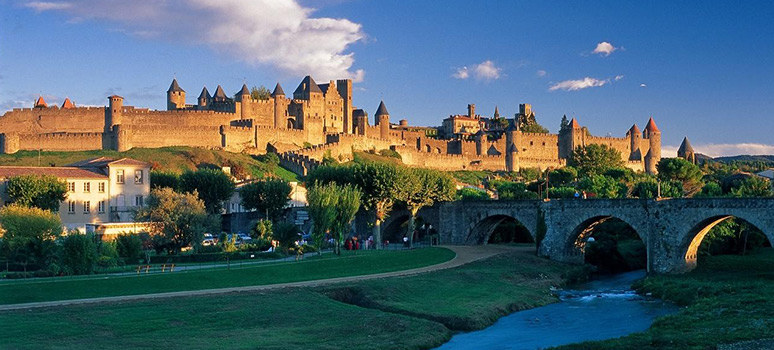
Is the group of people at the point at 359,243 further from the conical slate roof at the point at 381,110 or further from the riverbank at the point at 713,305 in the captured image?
the conical slate roof at the point at 381,110

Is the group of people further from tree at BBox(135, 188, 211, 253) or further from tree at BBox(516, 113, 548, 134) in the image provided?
tree at BBox(516, 113, 548, 134)

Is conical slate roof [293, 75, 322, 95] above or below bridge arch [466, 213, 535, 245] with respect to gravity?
above

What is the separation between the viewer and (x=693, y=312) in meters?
33.3

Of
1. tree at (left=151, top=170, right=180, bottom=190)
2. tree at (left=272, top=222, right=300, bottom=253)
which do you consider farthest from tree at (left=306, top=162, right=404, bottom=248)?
tree at (left=151, top=170, right=180, bottom=190)

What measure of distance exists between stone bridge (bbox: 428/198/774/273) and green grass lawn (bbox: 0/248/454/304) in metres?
8.12

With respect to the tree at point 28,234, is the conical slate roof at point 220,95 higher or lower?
higher

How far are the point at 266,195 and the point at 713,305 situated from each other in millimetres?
38686

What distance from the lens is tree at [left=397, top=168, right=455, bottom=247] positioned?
60375 mm

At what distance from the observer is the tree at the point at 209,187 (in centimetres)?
6650

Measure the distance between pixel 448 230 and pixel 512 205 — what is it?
→ 21.9 ft

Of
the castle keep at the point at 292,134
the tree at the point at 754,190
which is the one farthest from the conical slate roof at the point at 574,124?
the tree at the point at 754,190


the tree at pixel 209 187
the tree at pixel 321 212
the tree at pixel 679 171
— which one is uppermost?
the tree at pixel 679 171

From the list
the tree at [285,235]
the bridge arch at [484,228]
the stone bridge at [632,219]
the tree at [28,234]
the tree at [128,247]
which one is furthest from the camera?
the bridge arch at [484,228]

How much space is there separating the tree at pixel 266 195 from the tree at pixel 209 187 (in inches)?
80.4
